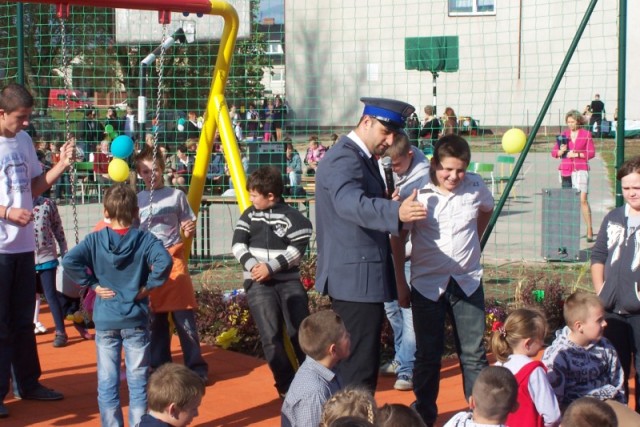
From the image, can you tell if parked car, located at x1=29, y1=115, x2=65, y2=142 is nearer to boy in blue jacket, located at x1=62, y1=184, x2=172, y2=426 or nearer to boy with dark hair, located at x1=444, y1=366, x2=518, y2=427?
boy in blue jacket, located at x1=62, y1=184, x2=172, y2=426

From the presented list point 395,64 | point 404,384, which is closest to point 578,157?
point 395,64

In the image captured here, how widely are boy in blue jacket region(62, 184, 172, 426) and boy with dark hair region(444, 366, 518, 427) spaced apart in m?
2.05

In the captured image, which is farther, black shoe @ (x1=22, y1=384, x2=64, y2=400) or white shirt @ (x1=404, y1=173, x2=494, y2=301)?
black shoe @ (x1=22, y1=384, x2=64, y2=400)

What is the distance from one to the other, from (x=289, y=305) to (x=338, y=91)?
19.8ft

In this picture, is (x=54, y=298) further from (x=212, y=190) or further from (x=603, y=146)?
(x=603, y=146)

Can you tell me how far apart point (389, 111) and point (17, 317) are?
2.82 metres

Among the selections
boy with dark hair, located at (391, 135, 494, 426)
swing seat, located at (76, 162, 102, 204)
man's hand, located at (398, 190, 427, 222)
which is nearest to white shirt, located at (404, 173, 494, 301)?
boy with dark hair, located at (391, 135, 494, 426)

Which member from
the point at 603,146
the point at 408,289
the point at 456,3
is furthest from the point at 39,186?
the point at 456,3

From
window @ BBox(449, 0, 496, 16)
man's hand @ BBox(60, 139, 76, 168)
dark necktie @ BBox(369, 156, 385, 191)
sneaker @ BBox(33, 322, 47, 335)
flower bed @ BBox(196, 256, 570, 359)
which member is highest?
window @ BBox(449, 0, 496, 16)

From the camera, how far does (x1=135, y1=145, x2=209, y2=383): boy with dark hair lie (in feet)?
21.8

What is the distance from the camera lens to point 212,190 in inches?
524

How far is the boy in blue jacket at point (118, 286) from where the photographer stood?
17.7ft

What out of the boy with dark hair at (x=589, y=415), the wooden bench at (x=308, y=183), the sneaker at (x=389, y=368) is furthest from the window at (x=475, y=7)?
the boy with dark hair at (x=589, y=415)

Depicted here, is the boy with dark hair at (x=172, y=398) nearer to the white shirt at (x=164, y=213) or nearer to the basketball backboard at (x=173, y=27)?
the white shirt at (x=164, y=213)
